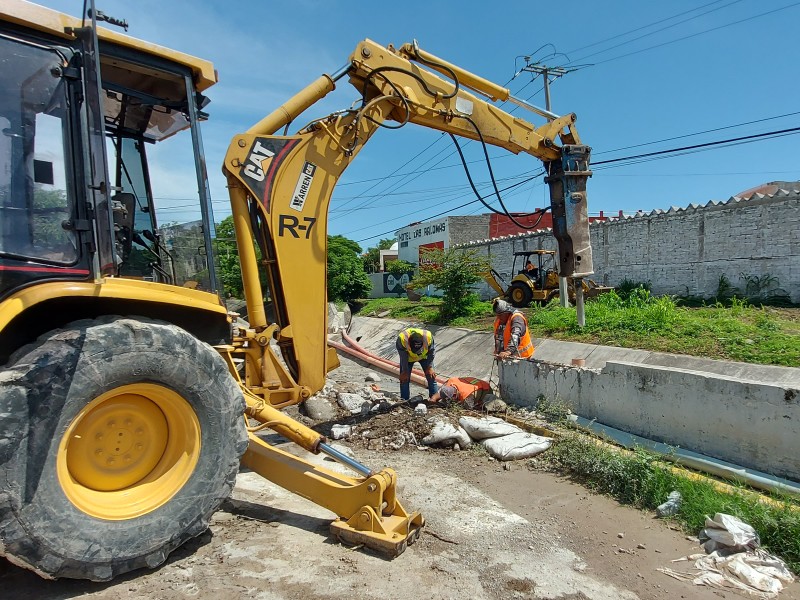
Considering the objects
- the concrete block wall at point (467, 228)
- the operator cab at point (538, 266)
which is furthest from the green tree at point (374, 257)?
the operator cab at point (538, 266)

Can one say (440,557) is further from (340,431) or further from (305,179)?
(305,179)

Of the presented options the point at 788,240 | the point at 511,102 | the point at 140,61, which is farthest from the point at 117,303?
the point at 788,240

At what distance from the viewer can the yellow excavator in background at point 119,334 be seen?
2613 millimetres

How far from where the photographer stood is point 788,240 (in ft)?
36.2

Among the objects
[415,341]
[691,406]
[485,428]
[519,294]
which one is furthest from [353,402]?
[519,294]

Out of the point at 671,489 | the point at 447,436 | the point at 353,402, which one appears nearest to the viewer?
the point at 671,489

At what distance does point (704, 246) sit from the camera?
41.5ft

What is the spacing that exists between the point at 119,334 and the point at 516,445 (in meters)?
3.86

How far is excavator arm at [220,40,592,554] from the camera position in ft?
11.5

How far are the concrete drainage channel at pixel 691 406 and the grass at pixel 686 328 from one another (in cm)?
37

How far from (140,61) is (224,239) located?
134 centimetres

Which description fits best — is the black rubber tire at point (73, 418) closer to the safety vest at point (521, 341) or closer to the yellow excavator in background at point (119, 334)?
the yellow excavator in background at point (119, 334)

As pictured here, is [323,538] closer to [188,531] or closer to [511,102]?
[188,531]

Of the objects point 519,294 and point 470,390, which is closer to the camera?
point 470,390
